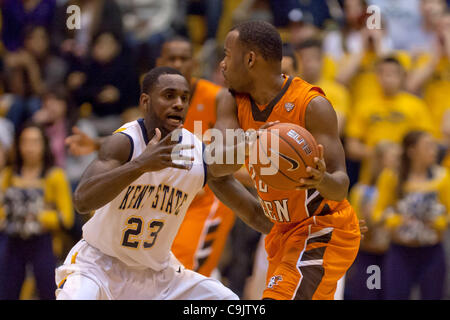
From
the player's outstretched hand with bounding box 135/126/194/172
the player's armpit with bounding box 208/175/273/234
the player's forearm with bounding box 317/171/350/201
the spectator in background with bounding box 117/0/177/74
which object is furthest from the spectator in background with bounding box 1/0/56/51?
the player's forearm with bounding box 317/171/350/201

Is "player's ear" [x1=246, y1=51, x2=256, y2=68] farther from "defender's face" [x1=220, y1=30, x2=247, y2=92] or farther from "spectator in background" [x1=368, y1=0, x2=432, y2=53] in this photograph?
"spectator in background" [x1=368, y1=0, x2=432, y2=53]

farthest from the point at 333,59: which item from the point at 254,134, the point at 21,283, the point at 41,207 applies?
the point at 254,134

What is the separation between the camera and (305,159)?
13.5 feet

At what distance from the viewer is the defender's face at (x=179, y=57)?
632 cm

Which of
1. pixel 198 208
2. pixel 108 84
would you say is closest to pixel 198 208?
pixel 198 208

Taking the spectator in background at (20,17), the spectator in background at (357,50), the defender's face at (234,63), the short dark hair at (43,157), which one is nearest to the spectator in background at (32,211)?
the short dark hair at (43,157)

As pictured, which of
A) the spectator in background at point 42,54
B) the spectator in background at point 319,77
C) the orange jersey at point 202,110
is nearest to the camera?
the orange jersey at point 202,110

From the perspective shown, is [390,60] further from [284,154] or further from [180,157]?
[284,154]

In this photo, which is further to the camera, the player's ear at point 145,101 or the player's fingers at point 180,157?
the player's ear at point 145,101

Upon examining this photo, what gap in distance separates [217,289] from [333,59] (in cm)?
509

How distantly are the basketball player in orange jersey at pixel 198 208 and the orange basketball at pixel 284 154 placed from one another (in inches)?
85.2

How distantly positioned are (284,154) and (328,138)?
1.46 ft

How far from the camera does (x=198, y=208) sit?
639cm

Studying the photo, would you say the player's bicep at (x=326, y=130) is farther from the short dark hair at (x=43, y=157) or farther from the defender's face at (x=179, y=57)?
the short dark hair at (x=43, y=157)
